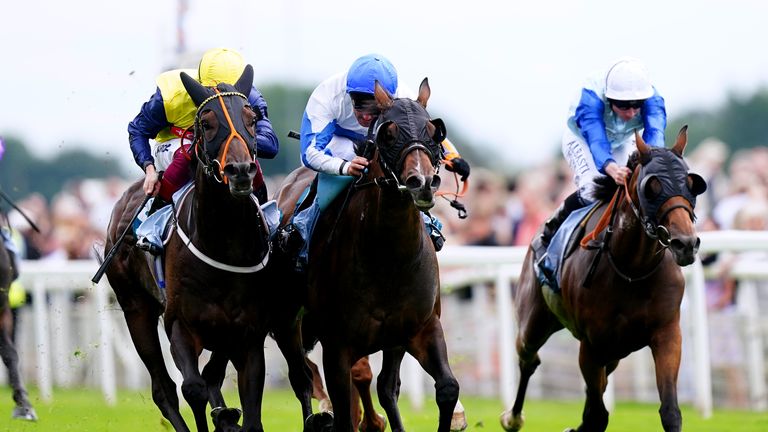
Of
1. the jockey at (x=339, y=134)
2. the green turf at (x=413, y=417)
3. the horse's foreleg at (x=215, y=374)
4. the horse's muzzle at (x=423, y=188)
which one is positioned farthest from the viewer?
the green turf at (x=413, y=417)

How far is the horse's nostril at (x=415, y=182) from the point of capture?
21.5 ft

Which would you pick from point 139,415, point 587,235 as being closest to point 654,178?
point 587,235

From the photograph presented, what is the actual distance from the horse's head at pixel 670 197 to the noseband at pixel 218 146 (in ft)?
6.24

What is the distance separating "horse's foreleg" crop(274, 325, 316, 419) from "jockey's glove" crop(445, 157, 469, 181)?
1.45m

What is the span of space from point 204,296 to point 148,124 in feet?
4.08

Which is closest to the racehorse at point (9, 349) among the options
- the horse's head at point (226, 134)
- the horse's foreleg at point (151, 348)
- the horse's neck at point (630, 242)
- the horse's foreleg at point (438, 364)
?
Answer: the horse's foreleg at point (151, 348)

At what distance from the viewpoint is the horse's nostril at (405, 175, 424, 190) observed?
258 inches

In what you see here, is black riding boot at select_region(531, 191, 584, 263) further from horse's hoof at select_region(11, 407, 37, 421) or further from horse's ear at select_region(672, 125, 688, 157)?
horse's hoof at select_region(11, 407, 37, 421)

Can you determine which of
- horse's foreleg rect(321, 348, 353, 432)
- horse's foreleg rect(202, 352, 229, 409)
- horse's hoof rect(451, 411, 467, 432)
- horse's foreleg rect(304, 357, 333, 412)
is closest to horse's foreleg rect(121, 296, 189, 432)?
horse's foreleg rect(202, 352, 229, 409)

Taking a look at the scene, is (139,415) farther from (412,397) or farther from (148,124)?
(148,124)

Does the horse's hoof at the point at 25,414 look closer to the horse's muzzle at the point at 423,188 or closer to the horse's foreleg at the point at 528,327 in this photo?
the horse's foreleg at the point at 528,327

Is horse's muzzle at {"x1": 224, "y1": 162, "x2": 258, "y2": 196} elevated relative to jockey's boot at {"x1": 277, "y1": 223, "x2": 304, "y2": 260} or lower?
elevated

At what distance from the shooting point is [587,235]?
8.55 m

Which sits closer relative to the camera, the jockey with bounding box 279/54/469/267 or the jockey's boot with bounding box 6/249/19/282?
the jockey with bounding box 279/54/469/267
